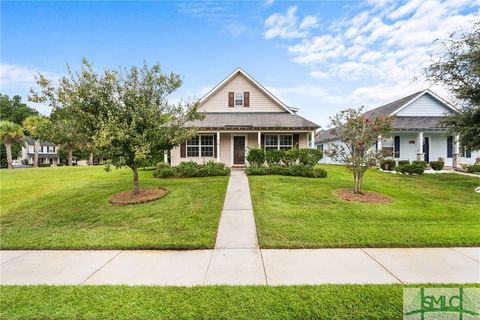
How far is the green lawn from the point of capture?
5.16 m

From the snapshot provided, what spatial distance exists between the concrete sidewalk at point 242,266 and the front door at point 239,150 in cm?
1289

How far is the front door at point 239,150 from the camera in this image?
691 inches

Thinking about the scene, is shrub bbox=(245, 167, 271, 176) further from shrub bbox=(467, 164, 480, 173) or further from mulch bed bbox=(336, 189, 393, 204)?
shrub bbox=(467, 164, 480, 173)

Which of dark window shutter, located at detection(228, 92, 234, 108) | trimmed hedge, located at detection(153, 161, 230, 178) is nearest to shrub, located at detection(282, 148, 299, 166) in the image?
trimmed hedge, located at detection(153, 161, 230, 178)

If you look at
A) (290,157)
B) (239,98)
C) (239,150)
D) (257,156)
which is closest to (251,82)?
(239,98)

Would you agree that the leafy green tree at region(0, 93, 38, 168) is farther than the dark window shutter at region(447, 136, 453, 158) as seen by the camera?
Yes

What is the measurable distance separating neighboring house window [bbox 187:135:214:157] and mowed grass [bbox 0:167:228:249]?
702 cm

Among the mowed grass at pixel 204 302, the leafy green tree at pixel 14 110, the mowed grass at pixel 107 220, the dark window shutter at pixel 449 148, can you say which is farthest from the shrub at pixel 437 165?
the leafy green tree at pixel 14 110

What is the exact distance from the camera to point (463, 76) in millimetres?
11648

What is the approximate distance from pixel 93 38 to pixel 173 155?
26.6 ft

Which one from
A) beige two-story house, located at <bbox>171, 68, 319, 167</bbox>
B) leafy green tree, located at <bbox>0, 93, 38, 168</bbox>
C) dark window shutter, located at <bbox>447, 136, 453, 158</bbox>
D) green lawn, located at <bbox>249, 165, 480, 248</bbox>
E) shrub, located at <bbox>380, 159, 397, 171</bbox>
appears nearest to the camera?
green lawn, located at <bbox>249, 165, 480, 248</bbox>

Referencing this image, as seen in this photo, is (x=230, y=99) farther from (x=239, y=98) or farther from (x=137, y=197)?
(x=137, y=197)

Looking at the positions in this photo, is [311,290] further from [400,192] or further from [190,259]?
[400,192]

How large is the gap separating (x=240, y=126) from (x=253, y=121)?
1.37 m
